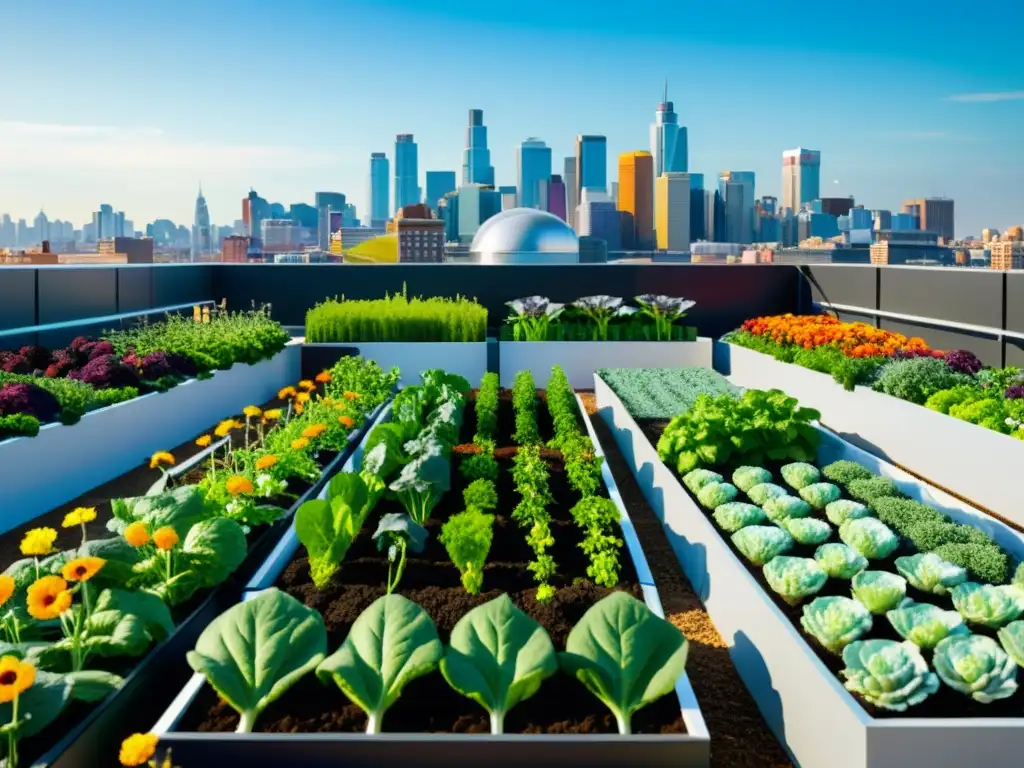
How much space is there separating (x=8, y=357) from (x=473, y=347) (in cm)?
492

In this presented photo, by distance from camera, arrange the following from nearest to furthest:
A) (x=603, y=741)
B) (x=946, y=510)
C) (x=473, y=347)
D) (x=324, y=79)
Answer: (x=603, y=741), (x=946, y=510), (x=473, y=347), (x=324, y=79)

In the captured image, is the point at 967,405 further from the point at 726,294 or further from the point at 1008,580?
the point at 726,294

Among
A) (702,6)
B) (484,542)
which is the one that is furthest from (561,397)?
(702,6)

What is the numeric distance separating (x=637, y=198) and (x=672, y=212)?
34.5ft

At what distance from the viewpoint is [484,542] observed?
396 centimetres

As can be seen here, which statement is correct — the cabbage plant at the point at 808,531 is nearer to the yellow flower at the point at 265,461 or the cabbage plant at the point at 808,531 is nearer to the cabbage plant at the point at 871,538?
the cabbage plant at the point at 871,538

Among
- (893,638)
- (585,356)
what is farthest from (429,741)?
(585,356)

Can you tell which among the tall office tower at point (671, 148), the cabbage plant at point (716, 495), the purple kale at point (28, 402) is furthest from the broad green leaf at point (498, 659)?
the tall office tower at point (671, 148)

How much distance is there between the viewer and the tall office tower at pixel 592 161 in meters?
175

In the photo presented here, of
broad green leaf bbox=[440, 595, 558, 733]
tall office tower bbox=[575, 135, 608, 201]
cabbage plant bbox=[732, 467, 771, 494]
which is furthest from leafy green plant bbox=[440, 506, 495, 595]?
tall office tower bbox=[575, 135, 608, 201]

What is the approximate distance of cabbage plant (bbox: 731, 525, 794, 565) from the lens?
420 cm

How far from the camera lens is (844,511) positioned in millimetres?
4691

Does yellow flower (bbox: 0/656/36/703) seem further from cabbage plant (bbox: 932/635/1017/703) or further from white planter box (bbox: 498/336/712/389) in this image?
white planter box (bbox: 498/336/712/389)

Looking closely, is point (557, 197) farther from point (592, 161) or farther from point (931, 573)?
point (931, 573)
